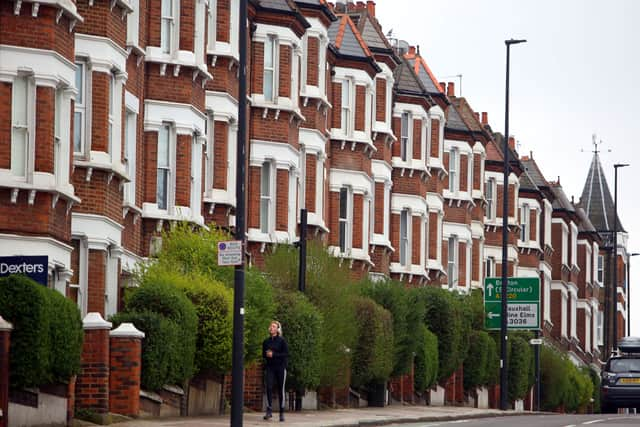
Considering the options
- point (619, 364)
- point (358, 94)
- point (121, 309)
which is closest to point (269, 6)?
point (358, 94)

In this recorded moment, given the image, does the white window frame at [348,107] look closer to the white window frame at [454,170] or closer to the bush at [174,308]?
the white window frame at [454,170]

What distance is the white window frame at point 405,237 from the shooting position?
63.1 metres

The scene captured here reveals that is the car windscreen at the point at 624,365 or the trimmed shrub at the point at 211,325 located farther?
the car windscreen at the point at 624,365

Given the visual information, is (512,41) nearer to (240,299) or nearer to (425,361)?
(425,361)

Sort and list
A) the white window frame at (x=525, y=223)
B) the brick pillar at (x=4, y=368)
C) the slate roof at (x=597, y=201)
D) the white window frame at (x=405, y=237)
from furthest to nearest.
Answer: the slate roof at (x=597, y=201)
the white window frame at (x=525, y=223)
the white window frame at (x=405, y=237)
the brick pillar at (x=4, y=368)

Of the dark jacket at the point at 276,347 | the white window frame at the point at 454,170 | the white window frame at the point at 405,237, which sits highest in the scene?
the white window frame at the point at 454,170

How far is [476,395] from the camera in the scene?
63906 mm

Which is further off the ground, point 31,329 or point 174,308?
point 174,308

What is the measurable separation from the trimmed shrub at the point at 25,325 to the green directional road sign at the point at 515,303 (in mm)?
32851

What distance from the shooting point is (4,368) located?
79.5ft

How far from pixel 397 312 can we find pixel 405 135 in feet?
54.5

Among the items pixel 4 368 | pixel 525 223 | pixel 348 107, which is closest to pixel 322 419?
pixel 4 368

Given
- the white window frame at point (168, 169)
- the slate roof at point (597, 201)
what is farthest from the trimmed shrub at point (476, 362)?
the slate roof at point (597, 201)

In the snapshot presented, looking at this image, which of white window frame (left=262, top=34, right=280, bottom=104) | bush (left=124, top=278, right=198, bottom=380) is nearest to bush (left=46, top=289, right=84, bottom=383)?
bush (left=124, top=278, right=198, bottom=380)
